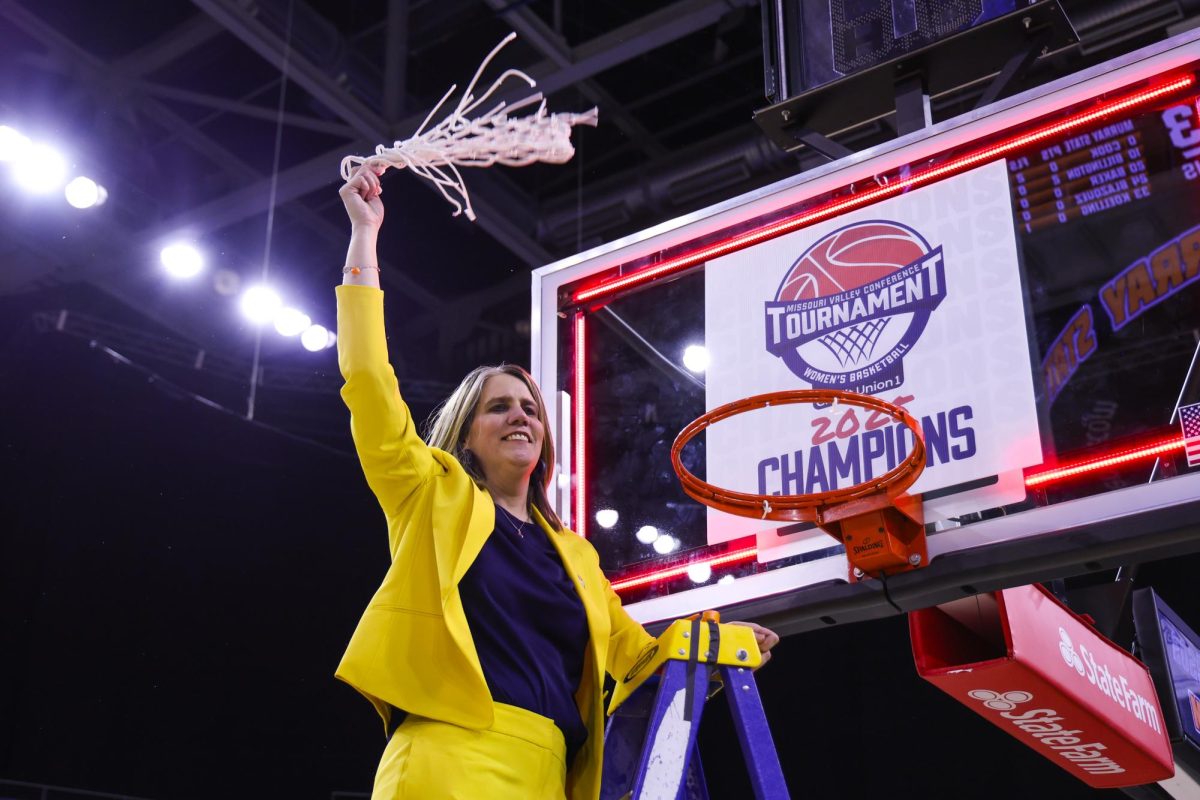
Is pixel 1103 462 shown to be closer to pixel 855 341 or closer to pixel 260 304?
pixel 855 341

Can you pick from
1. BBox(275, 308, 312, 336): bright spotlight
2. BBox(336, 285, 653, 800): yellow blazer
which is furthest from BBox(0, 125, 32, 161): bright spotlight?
BBox(336, 285, 653, 800): yellow blazer

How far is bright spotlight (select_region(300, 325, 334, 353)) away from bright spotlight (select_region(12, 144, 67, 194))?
5.11 ft

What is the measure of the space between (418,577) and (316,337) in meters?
5.29

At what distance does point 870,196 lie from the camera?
2891 mm

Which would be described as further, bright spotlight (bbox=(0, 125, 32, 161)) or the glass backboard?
bright spotlight (bbox=(0, 125, 32, 161))

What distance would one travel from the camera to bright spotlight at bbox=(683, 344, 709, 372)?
299cm

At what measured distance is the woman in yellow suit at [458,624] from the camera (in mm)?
1850

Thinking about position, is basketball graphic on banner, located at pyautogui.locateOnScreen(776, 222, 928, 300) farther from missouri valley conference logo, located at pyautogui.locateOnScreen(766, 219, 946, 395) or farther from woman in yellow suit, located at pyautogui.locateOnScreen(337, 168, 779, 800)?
woman in yellow suit, located at pyautogui.locateOnScreen(337, 168, 779, 800)

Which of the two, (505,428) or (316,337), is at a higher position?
(316,337)

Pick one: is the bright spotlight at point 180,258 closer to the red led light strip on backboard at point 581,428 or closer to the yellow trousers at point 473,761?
the red led light strip on backboard at point 581,428

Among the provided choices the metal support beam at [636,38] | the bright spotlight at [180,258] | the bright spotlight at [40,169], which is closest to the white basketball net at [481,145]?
the metal support beam at [636,38]

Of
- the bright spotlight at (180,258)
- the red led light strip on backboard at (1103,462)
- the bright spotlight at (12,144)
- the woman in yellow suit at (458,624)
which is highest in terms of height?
the bright spotlight at (12,144)

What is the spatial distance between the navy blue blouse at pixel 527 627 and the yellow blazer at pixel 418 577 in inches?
1.3

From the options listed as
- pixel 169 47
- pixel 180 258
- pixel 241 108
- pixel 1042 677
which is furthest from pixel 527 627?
pixel 180 258
